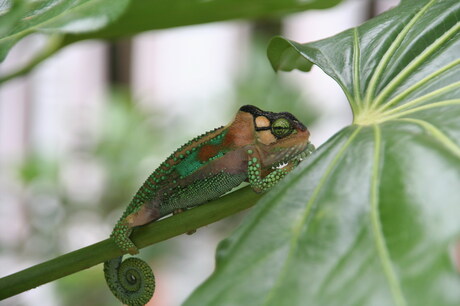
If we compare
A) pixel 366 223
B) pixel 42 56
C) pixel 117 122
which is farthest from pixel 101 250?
pixel 117 122

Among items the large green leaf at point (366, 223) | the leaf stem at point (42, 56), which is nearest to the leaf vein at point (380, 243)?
the large green leaf at point (366, 223)

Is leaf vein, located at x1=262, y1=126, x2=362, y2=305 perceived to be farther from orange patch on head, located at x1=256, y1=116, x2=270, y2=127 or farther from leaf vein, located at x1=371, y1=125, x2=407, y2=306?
orange patch on head, located at x1=256, y1=116, x2=270, y2=127

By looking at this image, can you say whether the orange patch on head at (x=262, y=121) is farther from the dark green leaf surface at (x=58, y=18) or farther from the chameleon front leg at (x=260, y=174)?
the dark green leaf surface at (x=58, y=18)

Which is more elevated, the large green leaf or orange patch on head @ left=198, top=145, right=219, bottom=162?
orange patch on head @ left=198, top=145, right=219, bottom=162

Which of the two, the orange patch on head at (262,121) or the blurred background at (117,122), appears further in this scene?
the blurred background at (117,122)

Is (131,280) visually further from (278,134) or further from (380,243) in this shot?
(380,243)

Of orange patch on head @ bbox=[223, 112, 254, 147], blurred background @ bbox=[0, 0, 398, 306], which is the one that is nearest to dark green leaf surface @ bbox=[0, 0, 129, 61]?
orange patch on head @ bbox=[223, 112, 254, 147]
